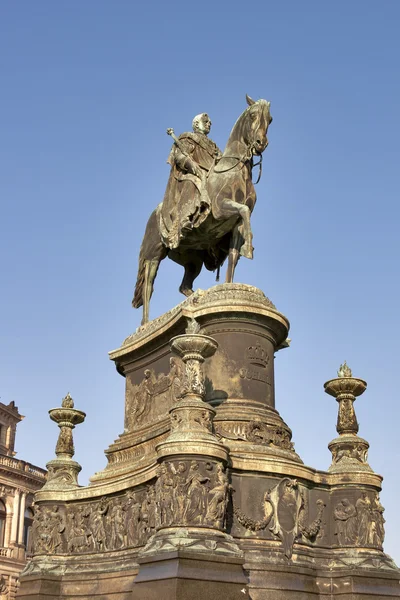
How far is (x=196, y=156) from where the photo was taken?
1844cm

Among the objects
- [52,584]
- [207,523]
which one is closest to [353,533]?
[207,523]

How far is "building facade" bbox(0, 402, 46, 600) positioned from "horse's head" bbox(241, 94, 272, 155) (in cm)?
3697

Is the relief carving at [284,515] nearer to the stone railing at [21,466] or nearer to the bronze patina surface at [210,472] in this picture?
the bronze patina surface at [210,472]

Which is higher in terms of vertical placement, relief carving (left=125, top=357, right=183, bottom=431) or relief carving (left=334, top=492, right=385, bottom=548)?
relief carving (left=125, top=357, right=183, bottom=431)

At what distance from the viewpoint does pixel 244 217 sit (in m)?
16.7

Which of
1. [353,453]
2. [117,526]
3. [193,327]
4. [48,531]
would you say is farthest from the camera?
[48,531]

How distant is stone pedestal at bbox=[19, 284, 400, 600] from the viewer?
1278cm

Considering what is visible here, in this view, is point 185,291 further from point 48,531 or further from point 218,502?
point 218,502

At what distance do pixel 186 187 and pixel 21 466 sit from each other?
39359mm

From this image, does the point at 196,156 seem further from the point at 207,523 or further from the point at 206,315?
the point at 207,523

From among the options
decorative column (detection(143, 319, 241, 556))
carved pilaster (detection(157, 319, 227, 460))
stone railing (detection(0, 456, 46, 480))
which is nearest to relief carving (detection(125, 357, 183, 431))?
carved pilaster (detection(157, 319, 227, 460))

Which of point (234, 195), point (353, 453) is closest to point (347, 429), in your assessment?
point (353, 453)

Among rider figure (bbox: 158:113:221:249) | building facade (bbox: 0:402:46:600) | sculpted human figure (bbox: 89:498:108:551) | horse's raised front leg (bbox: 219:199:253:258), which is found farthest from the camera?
building facade (bbox: 0:402:46:600)

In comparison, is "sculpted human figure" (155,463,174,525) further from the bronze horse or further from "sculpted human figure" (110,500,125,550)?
the bronze horse
